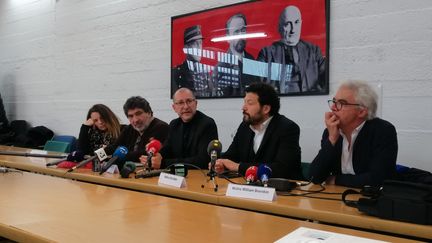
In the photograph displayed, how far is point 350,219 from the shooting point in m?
1.33

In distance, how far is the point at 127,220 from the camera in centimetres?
133

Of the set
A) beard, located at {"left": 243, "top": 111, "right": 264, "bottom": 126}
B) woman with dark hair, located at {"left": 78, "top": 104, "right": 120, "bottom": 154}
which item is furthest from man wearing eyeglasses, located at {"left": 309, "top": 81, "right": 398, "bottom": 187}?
woman with dark hair, located at {"left": 78, "top": 104, "right": 120, "bottom": 154}

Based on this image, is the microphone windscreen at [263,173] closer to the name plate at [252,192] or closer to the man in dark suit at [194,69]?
the name plate at [252,192]

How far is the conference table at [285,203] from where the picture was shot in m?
1.27

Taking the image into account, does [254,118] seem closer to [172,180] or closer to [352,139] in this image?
[352,139]

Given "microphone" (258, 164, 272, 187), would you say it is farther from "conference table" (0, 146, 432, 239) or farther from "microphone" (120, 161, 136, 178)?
"microphone" (120, 161, 136, 178)

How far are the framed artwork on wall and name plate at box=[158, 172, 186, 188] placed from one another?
5.72ft

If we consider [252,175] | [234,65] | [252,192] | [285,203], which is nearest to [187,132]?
[234,65]

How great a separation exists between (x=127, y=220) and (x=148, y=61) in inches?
138

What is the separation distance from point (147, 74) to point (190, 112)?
1.76 meters

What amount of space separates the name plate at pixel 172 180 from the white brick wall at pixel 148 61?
172 cm

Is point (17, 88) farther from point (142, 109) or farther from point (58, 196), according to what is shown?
point (58, 196)

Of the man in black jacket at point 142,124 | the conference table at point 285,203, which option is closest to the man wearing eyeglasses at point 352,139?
the conference table at point 285,203

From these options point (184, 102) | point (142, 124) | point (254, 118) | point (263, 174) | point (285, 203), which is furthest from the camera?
point (142, 124)
